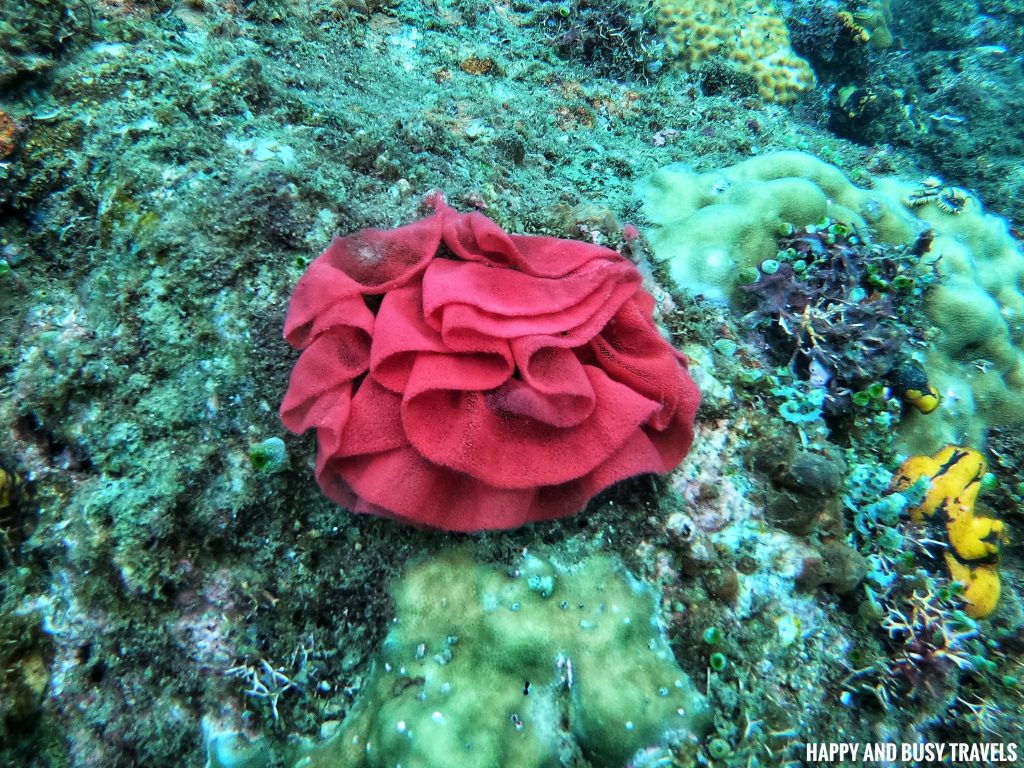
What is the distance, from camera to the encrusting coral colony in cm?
207

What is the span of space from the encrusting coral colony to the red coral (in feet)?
0.05

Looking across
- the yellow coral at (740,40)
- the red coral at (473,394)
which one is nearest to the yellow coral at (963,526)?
the red coral at (473,394)

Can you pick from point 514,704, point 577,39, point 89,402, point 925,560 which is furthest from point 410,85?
point 925,560

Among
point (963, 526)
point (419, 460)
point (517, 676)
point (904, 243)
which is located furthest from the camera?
point (904, 243)

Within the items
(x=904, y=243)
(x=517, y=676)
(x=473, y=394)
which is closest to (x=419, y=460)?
(x=473, y=394)

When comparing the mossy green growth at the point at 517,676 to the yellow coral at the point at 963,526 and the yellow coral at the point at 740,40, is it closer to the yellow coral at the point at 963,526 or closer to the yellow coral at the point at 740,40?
the yellow coral at the point at 963,526

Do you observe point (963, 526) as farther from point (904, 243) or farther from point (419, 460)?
point (419, 460)

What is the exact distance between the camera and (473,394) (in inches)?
81.0

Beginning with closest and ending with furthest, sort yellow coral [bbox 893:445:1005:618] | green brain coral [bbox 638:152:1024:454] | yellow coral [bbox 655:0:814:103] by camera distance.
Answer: yellow coral [bbox 893:445:1005:618] < green brain coral [bbox 638:152:1024:454] < yellow coral [bbox 655:0:814:103]

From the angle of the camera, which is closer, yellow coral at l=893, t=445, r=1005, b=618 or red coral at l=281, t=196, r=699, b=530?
red coral at l=281, t=196, r=699, b=530

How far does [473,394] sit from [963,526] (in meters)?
2.94

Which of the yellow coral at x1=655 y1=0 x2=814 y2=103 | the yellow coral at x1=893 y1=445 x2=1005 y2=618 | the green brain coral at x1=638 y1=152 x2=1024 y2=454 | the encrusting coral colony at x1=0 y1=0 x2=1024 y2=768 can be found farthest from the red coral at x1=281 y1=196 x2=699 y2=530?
the yellow coral at x1=655 y1=0 x2=814 y2=103

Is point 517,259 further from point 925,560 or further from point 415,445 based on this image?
point 925,560

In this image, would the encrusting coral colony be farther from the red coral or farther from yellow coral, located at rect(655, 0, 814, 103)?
yellow coral, located at rect(655, 0, 814, 103)
